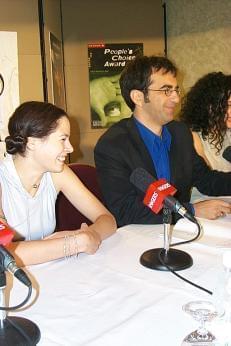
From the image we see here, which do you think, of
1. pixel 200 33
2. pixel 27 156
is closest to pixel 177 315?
pixel 27 156

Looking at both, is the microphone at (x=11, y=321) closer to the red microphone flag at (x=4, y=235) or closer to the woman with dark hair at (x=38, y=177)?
the red microphone flag at (x=4, y=235)

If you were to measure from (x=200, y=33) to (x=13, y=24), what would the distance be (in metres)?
1.87

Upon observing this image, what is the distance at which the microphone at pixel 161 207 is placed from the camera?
117cm

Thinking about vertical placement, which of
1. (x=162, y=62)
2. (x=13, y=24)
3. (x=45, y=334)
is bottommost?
(x=45, y=334)

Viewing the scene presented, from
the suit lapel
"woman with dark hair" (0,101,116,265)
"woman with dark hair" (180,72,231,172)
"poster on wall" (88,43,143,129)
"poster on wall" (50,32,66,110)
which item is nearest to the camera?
"woman with dark hair" (0,101,116,265)

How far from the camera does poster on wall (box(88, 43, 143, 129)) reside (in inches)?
139

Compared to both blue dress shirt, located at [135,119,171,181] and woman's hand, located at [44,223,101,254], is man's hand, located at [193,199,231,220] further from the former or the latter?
woman's hand, located at [44,223,101,254]

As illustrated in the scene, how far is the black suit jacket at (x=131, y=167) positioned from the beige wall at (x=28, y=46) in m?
0.88

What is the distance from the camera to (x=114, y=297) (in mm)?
1052

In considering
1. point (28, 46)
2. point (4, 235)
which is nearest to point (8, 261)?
point (4, 235)

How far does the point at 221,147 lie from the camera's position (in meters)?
2.49

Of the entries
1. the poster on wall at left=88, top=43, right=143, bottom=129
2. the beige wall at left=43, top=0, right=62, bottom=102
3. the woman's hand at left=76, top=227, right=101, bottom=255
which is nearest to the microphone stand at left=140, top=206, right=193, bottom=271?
the woman's hand at left=76, top=227, right=101, bottom=255

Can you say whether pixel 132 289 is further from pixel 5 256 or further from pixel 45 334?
pixel 5 256

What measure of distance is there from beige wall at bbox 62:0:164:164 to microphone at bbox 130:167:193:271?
2.25 meters
